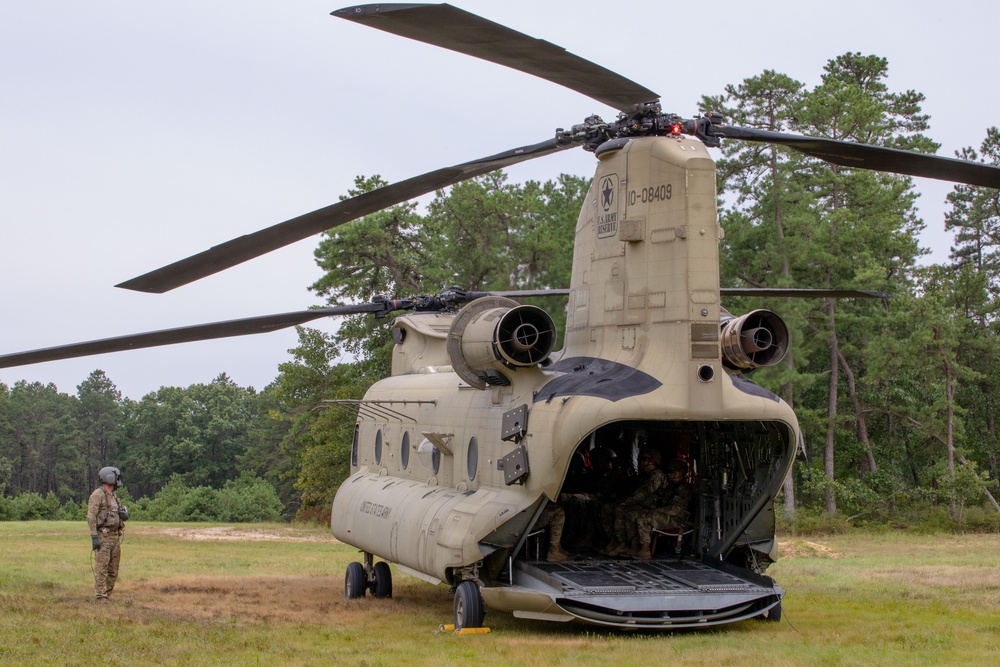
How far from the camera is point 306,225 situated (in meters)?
12.4

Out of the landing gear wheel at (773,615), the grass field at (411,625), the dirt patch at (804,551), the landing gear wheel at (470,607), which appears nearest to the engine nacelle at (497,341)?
the landing gear wheel at (470,607)

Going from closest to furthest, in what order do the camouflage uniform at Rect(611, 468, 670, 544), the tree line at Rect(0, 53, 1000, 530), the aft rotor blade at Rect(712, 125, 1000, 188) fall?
the aft rotor blade at Rect(712, 125, 1000, 188), the camouflage uniform at Rect(611, 468, 670, 544), the tree line at Rect(0, 53, 1000, 530)

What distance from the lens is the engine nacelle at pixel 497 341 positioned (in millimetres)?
12594

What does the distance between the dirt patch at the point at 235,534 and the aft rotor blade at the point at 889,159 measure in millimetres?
21890

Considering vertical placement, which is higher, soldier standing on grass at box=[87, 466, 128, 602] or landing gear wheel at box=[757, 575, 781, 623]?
soldier standing on grass at box=[87, 466, 128, 602]

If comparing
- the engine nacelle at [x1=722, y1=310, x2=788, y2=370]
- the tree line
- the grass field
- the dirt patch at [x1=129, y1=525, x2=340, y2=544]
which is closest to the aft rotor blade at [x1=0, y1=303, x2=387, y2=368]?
the grass field

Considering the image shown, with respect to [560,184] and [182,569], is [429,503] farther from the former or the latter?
[560,184]

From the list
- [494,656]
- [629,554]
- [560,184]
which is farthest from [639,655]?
[560,184]

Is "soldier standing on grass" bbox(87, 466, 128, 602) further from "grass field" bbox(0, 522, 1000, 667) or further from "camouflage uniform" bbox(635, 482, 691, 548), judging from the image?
"camouflage uniform" bbox(635, 482, 691, 548)

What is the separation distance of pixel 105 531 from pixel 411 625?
14.1 ft

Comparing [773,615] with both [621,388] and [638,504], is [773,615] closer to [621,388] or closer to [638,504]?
[638,504]

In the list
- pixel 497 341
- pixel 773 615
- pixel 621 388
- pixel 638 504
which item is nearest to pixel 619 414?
pixel 621 388

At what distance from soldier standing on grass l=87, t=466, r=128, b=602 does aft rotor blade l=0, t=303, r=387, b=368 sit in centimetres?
156

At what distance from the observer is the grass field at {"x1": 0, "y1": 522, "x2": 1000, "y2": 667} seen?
392 inches
